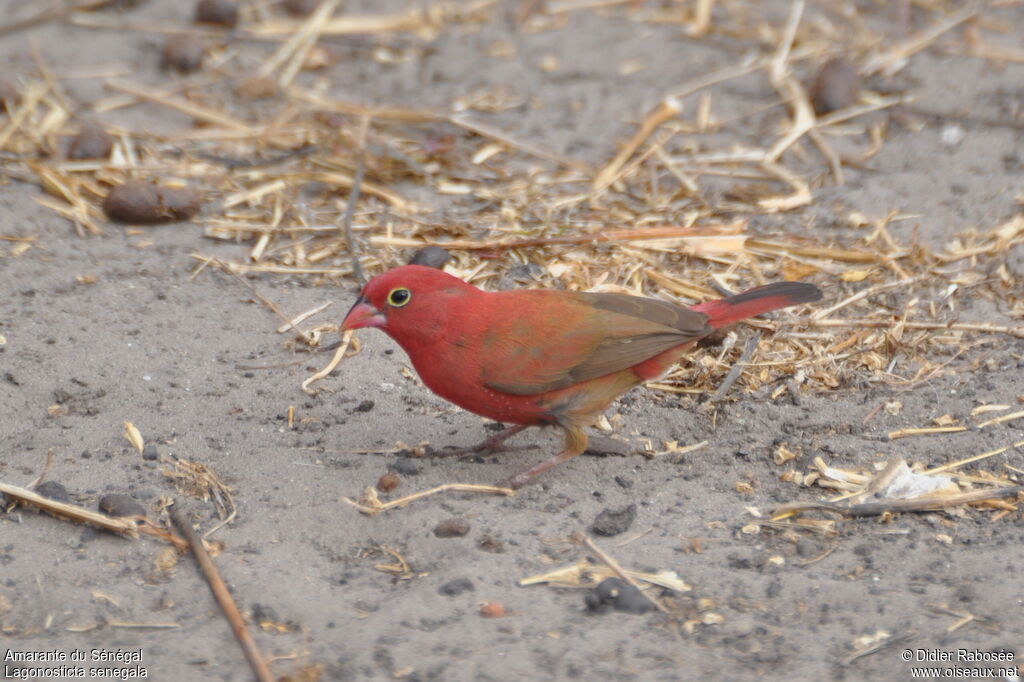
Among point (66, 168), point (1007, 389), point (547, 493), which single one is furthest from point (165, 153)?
point (1007, 389)

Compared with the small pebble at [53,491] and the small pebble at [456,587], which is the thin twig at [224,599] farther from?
the small pebble at [456,587]

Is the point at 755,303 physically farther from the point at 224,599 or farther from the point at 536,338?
the point at 224,599

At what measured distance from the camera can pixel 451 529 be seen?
158 inches

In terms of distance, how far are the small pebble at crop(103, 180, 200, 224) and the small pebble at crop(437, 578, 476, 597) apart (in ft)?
10.5

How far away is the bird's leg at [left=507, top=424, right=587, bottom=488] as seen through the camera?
14.7ft

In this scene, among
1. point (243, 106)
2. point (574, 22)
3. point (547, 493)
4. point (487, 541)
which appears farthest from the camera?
point (574, 22)

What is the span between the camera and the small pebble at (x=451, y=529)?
402cm

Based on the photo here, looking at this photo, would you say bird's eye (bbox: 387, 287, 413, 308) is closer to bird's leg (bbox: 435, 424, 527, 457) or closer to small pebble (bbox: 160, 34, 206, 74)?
bird's leg (bbox: 435, 424, 527, 457)

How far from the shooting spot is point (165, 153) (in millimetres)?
6863

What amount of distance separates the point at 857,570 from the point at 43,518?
2698 mm

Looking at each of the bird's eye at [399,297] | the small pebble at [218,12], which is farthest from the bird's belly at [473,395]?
the small pebble at [218,12]

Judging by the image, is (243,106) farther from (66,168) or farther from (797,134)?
(797,134)

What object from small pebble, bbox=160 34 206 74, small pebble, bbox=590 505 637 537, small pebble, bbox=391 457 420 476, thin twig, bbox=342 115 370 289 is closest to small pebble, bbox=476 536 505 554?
small pebble, bbox=590 505 637 537

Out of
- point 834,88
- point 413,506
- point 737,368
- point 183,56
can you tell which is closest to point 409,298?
point 413,506
